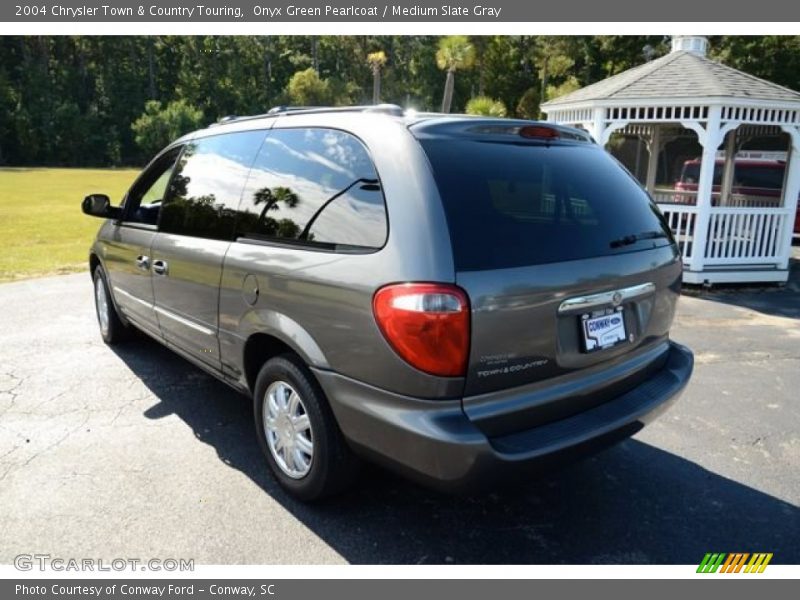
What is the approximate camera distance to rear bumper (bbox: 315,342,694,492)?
7.50 ft

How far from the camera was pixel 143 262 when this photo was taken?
427cm

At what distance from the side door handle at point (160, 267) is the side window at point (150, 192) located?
14.6 inches

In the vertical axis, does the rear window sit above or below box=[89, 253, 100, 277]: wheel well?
above

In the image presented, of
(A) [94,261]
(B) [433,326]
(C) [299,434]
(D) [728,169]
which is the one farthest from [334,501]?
(D) [728,169]

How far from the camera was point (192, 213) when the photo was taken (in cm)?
376

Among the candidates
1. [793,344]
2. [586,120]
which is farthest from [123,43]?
[793,344]

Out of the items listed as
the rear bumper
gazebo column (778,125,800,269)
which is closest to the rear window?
the rear bumper

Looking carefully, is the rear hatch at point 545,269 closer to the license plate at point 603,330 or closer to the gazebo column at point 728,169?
the license plate at point 603,330

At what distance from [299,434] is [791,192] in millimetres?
9781

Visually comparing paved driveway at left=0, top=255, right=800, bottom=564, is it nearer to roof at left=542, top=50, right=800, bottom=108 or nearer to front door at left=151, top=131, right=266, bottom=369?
front door at left=151, top=131, right=266, bottom=369

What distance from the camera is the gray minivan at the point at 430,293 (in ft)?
7.63

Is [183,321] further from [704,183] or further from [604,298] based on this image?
[704,183]

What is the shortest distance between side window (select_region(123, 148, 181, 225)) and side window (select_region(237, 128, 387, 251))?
1395 mm

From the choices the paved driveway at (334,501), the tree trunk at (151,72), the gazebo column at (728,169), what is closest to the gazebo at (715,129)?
the gazebo column at (728,169)
